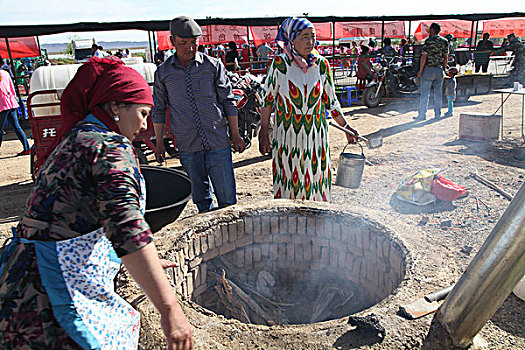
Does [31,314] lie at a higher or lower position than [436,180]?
higher

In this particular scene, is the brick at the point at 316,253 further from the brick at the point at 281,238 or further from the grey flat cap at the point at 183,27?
the grey flat cap at the point at 183,27

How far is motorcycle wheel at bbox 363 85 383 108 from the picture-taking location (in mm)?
10965

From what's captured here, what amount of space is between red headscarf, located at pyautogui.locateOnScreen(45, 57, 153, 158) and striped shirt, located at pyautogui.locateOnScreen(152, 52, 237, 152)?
6.16 ft

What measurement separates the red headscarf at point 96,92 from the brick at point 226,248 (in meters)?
1.51

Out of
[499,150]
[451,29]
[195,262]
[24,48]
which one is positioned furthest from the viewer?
[451,29]

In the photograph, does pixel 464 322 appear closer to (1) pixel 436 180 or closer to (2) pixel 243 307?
(2) pixel 243 307

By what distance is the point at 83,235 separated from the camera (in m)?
1.31

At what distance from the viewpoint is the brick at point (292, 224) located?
2.79 metres

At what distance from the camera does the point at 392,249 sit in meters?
2.37

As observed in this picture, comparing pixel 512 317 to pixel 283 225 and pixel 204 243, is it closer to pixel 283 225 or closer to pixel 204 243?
pixel 283 225

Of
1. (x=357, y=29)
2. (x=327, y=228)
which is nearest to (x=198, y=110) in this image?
(x=327, y=228)

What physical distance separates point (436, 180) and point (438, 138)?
129 inches

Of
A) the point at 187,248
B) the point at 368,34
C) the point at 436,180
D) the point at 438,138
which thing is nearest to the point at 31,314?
the point at 187,248

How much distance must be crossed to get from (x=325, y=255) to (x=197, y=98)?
1586 mm
